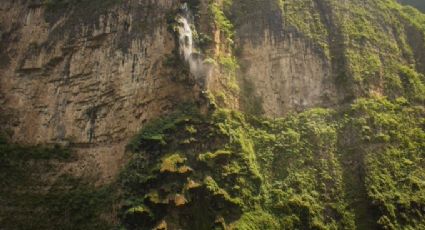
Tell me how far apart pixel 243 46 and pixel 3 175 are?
12362 mm

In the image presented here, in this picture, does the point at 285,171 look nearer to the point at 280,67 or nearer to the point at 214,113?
the point at 214,113

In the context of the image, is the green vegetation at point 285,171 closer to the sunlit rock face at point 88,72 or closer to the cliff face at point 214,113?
the cliff face at point 214,113

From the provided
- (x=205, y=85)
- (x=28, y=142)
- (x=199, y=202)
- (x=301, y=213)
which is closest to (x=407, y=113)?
(x=301, y=213)

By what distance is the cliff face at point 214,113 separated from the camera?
1838cm

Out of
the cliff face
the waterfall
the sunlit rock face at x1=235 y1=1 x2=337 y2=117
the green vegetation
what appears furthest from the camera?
the sunlit rock face at x1=235 y1=1 x2=337 y2=117

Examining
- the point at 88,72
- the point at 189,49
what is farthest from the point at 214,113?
the point at 88,72

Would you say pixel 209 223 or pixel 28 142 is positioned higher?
pixel 28 142

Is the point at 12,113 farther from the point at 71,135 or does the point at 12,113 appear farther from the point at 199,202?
the point at 199,202

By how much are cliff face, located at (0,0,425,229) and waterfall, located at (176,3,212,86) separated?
0.06 metres

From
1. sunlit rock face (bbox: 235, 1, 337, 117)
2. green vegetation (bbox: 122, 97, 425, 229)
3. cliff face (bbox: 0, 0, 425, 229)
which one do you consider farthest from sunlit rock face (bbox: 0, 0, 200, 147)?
sunlit rock face (bbox: 235, 1, 337, 117)

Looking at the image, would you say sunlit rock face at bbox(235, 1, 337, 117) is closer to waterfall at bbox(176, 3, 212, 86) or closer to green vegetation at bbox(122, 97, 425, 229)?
green vegetation at bbox(122, 97, 425, 229)

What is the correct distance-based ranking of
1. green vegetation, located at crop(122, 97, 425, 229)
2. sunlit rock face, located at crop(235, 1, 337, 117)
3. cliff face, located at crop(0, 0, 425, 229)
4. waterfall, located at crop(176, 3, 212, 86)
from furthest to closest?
sunlit rock face, located at crop(235, 1, 337, 117) < waterfall, located at crop(176, 3, 212, 86) < cliff face, located at crop(0, 0, 425, 229) < green vegetation, located at crop(122, 97, 425, 229)

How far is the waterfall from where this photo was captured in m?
20.9

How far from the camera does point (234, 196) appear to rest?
18266 mm
